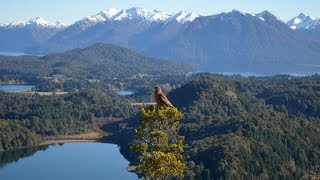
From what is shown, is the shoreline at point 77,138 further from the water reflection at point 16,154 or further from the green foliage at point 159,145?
the green foliage at point 159,145

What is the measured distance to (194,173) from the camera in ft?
284

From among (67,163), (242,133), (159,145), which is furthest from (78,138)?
(159,145)

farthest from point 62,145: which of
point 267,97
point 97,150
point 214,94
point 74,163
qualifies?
point 267,97

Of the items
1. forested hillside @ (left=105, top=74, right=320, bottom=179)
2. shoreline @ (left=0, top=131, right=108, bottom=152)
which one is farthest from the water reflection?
forested hillside @ (left=105, top=74, right=320, bottom=179)

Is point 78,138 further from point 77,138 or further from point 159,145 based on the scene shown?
point 159,145

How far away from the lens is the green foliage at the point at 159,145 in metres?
25.9

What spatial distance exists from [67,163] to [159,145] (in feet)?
273

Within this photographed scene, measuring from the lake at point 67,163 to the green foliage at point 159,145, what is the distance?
6881 cm

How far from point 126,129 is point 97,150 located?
39.5 ft

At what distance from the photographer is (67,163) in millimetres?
107750

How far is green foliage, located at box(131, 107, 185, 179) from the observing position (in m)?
25.9

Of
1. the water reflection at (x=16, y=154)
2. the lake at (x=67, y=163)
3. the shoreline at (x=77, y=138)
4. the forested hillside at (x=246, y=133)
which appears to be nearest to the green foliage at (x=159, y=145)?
the forested hillside at (x=246, y=133)

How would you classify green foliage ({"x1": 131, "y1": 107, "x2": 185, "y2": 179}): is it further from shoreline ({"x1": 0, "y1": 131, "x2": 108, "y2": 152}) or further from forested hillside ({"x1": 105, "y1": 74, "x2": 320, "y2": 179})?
shoreline ({"x1": 0, "y1": 131, "x2": 108, "y2": 152})

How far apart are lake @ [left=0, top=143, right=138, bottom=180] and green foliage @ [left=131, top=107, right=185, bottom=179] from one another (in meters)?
68.8
